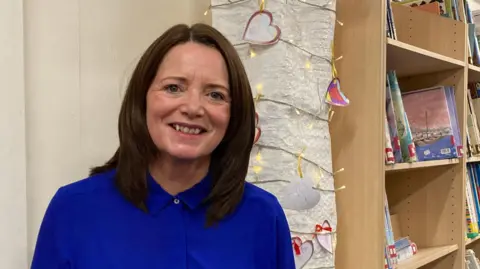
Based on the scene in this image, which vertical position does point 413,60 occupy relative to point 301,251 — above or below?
above

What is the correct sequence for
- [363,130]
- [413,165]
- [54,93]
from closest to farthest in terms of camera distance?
[54,93] → [363,130] → [413,165]

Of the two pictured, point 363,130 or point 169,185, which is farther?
point 363,130

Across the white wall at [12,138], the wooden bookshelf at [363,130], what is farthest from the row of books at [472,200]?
the white wall at [12,138]

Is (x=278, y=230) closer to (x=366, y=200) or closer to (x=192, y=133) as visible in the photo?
(x=192, y=133)

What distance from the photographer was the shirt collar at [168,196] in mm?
988

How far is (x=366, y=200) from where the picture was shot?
1450mm

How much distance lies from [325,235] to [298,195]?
147mm

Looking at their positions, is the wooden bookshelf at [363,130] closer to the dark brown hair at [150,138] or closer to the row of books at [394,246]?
the row of books at [394,246]

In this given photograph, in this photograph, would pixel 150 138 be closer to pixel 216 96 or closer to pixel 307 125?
pixel 216 96

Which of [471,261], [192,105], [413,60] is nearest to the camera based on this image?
[192,105]

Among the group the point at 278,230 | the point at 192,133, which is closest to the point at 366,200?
the point at 278,230

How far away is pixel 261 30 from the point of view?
4.17 ft

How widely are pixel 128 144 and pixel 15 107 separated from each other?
25cm

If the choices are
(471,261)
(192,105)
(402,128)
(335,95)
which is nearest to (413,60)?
(402,128)
